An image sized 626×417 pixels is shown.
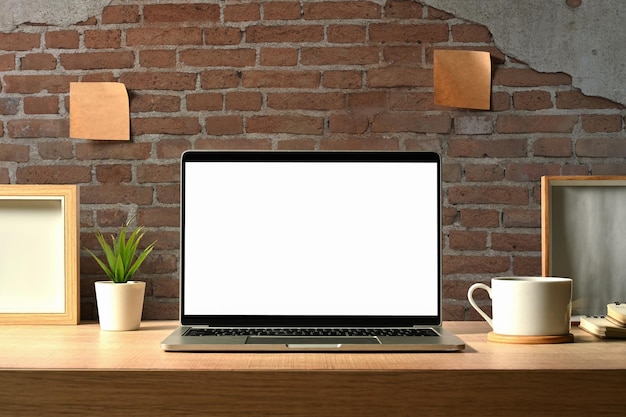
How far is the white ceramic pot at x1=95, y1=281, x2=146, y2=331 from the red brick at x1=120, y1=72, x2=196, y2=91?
512 mm

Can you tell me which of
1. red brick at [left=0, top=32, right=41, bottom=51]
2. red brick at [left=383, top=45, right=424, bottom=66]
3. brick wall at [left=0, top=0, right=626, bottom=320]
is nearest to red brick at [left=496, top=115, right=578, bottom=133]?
brick wall at [left=0, top=0, right=626, bottom=320]

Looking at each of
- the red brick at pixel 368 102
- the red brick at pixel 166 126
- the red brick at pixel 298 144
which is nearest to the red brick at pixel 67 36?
the red brick at pixel 166 126

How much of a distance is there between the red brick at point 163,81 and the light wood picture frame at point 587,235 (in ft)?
2.90

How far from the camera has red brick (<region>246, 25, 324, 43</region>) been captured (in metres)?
1.86

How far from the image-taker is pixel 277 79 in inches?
73.7

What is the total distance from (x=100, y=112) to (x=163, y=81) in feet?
0.56

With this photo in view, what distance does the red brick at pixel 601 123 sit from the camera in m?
1.84

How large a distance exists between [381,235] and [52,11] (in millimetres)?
995

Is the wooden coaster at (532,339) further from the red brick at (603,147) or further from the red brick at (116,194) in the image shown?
the red brick at (116,194)

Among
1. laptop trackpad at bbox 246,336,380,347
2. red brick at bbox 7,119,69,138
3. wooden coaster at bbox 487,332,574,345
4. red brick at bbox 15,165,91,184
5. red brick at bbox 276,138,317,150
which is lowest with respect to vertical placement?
wooden coaster at bbox 487,332,574,345

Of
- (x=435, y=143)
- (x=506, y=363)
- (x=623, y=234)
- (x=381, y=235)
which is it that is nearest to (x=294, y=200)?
(x=381, y=235)

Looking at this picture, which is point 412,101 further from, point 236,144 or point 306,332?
point 306,332

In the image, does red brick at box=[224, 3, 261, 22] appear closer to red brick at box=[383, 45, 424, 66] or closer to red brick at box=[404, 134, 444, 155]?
red brick at box=[383, 45, 424, 66]

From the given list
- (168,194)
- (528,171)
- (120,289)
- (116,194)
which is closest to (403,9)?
(528,171)
